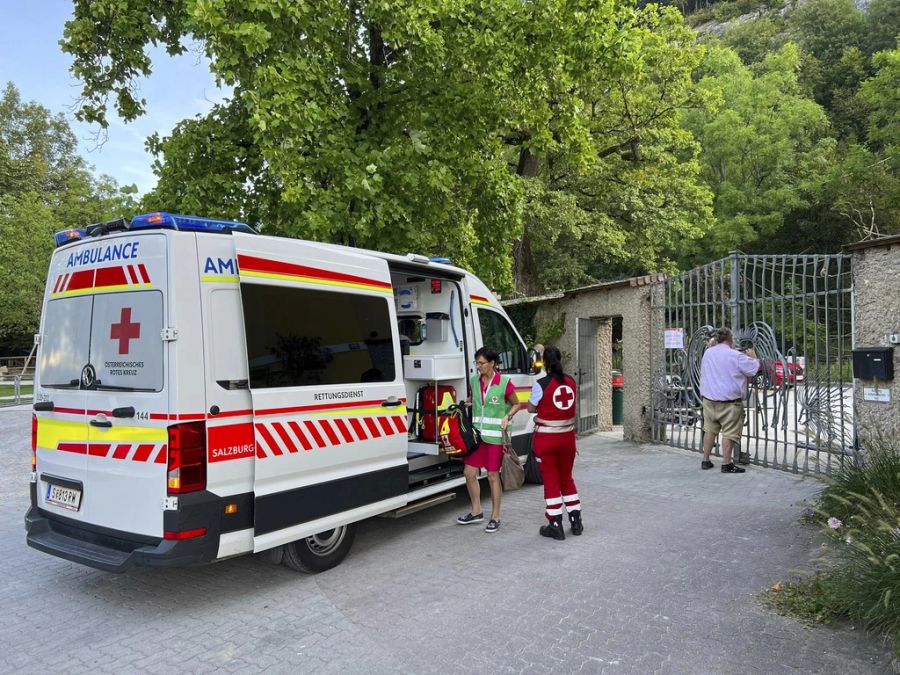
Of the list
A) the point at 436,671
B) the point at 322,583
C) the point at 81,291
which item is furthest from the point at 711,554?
the point at 81,291

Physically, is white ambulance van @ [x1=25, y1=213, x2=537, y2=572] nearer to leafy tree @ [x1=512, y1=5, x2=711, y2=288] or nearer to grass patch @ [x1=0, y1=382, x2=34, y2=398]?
leafy tree @ [x1=512, y1=5, x2=711, y2=288]

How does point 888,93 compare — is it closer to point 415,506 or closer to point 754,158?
point 754,158

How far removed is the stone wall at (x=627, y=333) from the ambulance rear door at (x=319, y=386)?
20.3 ft

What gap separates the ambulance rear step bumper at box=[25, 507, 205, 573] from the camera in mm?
3881

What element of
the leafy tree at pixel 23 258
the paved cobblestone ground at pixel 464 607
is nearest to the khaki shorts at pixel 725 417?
the paved cobblestone ground at pixel 464 607

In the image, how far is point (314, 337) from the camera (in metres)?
4.80

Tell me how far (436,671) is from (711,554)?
2805 mm

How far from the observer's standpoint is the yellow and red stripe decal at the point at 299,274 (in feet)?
14.3

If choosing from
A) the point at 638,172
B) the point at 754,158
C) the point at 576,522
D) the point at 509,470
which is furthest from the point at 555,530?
the point at 754,158

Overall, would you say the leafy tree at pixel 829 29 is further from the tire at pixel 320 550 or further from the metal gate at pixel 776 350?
the tire at pixel 320 550

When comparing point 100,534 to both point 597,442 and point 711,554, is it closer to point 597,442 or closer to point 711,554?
point 711,554

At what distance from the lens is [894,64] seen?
24.6 meters

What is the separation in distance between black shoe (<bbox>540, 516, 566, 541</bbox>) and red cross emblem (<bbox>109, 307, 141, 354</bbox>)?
3796 millimetres

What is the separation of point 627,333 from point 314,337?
7.29 meters
